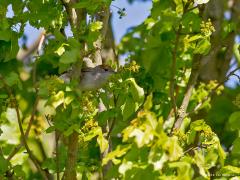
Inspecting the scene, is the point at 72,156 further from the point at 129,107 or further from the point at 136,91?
the point at 136,91

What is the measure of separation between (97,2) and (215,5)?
1.37 meters

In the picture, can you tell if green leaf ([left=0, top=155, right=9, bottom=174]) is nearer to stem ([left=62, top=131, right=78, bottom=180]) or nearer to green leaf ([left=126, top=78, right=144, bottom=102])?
stem ([left=62, top=131, right=78, bottom=180])

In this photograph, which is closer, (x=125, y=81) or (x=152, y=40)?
(x=152, y=40)

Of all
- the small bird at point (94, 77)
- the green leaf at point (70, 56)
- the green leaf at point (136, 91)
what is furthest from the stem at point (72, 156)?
the green leaf at point (70, 56)

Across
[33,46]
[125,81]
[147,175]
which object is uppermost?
[33,46]

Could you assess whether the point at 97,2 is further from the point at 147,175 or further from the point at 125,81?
the point at 147,175

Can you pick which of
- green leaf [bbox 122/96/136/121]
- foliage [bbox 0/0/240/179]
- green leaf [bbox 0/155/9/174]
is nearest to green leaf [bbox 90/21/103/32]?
foliage [bbox 0/0/240/179]

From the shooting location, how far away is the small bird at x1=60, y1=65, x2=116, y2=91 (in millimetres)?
2934

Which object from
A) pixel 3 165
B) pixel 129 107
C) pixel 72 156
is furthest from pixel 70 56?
pixel 3 165

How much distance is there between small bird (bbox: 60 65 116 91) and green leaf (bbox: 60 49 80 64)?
1.21 feet

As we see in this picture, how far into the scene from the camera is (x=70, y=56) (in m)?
2.49

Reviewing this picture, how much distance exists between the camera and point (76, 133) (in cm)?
290

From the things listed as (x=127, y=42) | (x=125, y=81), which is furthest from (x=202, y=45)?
(x=127, y=42)

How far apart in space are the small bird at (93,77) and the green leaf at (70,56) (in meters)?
0.37
